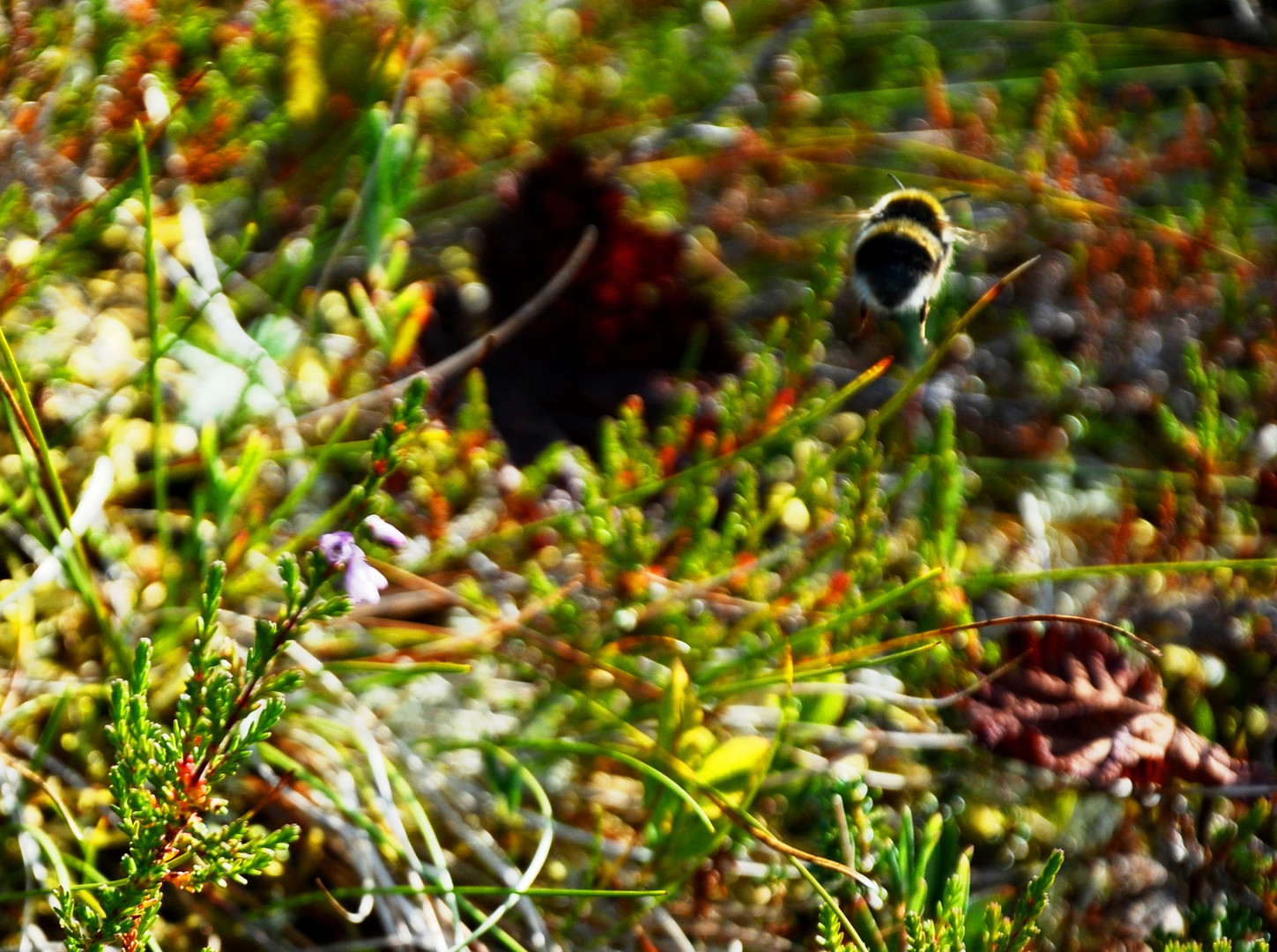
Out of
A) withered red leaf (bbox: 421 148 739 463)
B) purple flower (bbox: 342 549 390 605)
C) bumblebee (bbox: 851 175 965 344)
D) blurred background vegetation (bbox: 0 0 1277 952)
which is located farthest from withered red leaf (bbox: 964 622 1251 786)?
purple flower (bbox: 342 549 390 605)

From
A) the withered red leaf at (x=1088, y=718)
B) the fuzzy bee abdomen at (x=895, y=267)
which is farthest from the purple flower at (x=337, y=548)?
the withered red leaf at (x=1088, y=718)

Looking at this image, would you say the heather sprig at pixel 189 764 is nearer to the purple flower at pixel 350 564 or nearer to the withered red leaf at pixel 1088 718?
the purple flower at pixel 350 564

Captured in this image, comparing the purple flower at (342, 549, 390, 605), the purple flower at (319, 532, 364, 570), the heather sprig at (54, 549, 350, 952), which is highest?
the purple flower at (319, 532, 364, 570)

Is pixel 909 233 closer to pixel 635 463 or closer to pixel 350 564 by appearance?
pixel 635 463

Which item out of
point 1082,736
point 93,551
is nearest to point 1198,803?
point 1082,736

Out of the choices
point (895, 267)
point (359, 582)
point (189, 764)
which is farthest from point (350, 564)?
point (895, 267)

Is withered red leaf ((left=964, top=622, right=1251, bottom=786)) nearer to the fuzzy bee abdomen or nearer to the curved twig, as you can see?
the fuzzy bee abdomen
